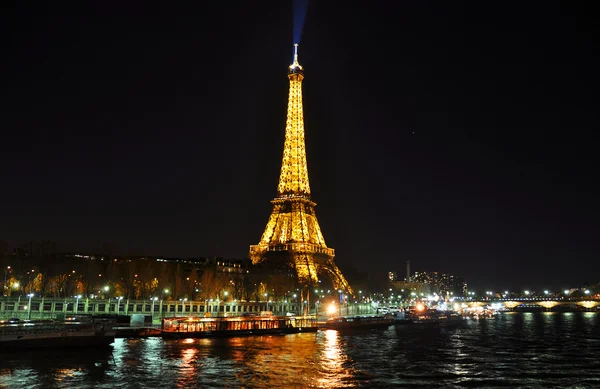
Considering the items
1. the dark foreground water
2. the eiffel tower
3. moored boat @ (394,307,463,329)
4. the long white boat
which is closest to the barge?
the dark foreground water

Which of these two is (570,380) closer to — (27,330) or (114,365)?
(114,365)

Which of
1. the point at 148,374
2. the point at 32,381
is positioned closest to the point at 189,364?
the point at 148,374

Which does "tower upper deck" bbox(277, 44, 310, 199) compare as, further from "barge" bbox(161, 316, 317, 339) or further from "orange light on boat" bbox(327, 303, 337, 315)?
"barge" bbox(161, 316, 317, 339)

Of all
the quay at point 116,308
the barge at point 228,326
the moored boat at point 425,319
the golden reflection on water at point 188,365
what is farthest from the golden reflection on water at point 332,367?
the moored boat at point 425,319

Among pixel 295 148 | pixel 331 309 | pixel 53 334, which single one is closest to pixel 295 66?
pixel 295 148

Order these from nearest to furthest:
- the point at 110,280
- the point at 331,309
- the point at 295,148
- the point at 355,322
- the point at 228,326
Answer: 1. the point at 228,326
2. the point at 110,280
3. the point at 355,322
4. the point at 331,309
5. the point at 295,148

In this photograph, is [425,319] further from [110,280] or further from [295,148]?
[110,280]

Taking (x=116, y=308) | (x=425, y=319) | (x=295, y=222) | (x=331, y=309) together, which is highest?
(x=295, y=222)

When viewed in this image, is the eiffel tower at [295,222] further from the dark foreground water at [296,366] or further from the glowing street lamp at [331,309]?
the dark foreground water at [296,366]
